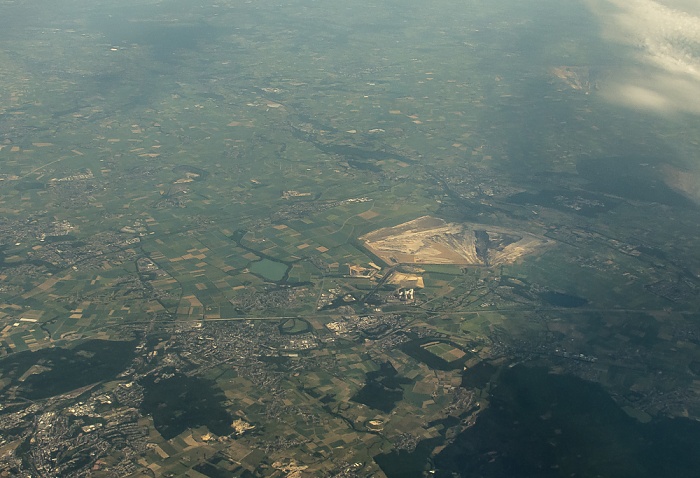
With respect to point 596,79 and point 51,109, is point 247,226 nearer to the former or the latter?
point 51,109

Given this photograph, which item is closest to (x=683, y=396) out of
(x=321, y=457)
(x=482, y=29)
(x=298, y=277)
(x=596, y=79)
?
(x=321, y=457)

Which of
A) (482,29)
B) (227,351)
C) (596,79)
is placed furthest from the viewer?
(482,29)

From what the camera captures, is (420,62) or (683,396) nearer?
(683,396)

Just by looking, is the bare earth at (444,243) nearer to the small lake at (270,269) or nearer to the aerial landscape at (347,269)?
the aerial landscape at (347,269)

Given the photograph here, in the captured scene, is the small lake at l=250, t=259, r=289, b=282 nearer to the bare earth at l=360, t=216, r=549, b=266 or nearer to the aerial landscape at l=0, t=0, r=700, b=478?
the aerial landscape at l=0, t=0, r=700, b=478

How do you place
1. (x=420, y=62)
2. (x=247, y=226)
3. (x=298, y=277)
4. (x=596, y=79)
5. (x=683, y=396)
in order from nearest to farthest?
(x=683, y=396) → (x=298, y=277) → (x=247, y=226) → (x=596, y=79) → (x=420, y=62)

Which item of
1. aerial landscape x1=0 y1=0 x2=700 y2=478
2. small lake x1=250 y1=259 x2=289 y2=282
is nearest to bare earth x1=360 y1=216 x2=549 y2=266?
aerial landscape x1=0 y1=0 x2=700 y2=478

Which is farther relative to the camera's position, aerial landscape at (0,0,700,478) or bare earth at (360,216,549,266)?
bare earth at (360,216,549,266)
